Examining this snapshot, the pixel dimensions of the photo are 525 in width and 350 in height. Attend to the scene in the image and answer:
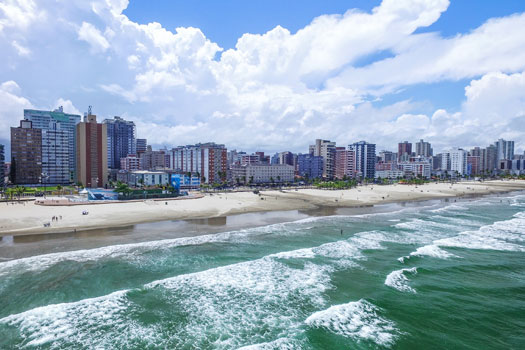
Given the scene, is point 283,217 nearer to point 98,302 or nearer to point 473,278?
point 473,278

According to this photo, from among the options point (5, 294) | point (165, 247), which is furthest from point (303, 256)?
point (5, 294)

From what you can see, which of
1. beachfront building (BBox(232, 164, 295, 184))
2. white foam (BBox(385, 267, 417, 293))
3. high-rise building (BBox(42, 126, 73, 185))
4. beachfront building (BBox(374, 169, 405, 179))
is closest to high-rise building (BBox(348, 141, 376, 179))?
beachfront building (BBox(374, 169, 405, 179))

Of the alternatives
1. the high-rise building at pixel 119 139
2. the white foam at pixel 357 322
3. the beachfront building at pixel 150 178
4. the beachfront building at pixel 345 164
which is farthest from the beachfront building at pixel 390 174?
the white foam at pixel 357 322

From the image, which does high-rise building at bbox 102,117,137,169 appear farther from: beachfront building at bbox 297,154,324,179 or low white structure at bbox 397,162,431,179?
low white structure at bbox 397,162,431,179

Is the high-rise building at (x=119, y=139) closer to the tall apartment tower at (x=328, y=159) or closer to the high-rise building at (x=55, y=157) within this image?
the high-rise building at (x=55, y=157)

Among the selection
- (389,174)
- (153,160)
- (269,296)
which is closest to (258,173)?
(153,160)
